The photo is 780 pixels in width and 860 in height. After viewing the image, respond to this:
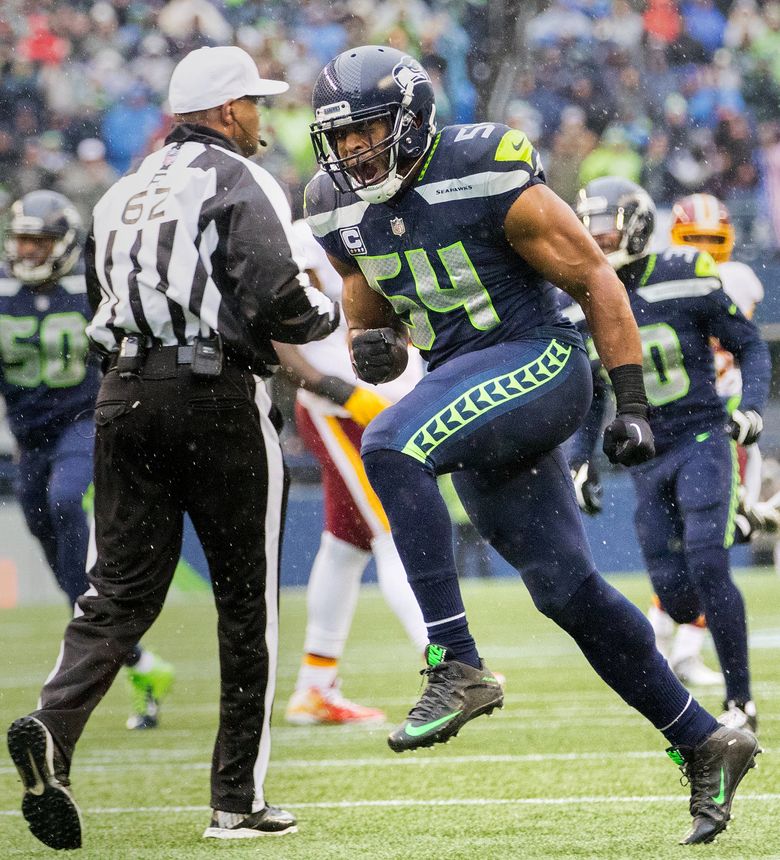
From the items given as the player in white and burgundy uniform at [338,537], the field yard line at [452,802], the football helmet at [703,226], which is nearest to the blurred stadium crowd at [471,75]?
the football helmet at [703,226]

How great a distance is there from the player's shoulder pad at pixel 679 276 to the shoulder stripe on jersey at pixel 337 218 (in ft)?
6.78

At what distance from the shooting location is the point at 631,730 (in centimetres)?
514

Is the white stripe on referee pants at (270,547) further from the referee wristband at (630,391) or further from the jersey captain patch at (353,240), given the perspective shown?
the referee wristband at (630,391)

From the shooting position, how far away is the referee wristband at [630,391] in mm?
3195

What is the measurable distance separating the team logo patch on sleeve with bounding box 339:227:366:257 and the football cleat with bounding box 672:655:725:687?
11.3ft

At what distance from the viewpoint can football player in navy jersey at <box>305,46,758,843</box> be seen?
3.08 metres

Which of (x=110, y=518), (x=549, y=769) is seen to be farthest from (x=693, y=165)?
(x=110, y=518)

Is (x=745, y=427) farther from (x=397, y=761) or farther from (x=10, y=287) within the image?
(x=10, y=287)

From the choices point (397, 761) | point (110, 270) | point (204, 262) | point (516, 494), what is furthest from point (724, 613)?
point (110, 270)

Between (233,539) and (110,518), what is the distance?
0.96 ft

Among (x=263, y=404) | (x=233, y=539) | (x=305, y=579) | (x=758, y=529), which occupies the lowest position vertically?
(x=305, y=579)

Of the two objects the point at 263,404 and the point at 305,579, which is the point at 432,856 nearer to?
the point at 263,404

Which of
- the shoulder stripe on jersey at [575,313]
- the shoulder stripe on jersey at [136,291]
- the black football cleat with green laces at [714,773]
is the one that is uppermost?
the shoulder stripe on jersey at [136,291]

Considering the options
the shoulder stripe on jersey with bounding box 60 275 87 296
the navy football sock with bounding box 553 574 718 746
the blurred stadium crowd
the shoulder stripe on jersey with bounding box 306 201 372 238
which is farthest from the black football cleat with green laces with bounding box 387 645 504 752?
the blurred stadium crowd
